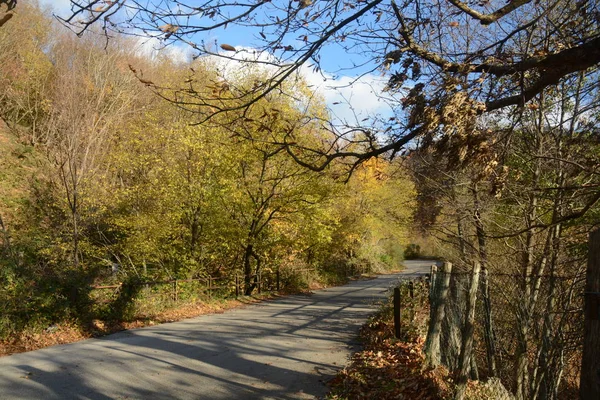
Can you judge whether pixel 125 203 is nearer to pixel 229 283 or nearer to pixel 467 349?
pixel 229 283

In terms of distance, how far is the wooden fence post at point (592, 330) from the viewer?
242 cm

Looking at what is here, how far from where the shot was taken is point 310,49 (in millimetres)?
4527

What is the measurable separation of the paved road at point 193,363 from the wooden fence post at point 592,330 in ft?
15.8

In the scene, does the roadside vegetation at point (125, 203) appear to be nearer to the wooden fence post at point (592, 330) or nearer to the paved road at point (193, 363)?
the paved road at point (193, 363)

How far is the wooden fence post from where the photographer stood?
2.42 m

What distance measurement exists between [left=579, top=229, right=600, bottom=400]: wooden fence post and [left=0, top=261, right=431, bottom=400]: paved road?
4.83 m

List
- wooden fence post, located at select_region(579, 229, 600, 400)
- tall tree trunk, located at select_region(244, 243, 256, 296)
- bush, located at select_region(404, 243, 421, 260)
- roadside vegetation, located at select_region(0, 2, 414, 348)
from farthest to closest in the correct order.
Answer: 1. bush, located at select_region(404, 243, 421, 260)
2. tall tree trunk, located at select_region(244, 243, 256, 296)
3. roadside vegetation, located at select_region(0, 2, 414, 348)
4. wooden fence post, located at select_region(579, 229, 600, 400)

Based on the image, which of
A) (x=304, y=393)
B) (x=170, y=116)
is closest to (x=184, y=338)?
(x=304, y=393)

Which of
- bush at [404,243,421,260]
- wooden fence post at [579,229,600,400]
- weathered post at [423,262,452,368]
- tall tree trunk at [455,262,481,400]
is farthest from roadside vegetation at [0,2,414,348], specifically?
bush at [404,243,421,260]

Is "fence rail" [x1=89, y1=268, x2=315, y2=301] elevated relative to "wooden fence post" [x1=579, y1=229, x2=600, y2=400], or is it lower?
lower

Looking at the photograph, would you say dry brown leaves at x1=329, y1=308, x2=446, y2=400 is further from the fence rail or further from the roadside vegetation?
the fence rail

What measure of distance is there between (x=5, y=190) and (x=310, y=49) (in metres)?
21.5

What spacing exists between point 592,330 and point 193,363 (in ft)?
24.1

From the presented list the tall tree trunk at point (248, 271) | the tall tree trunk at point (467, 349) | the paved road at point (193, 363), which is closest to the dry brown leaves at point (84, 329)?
the paved road at point (193, 363)
